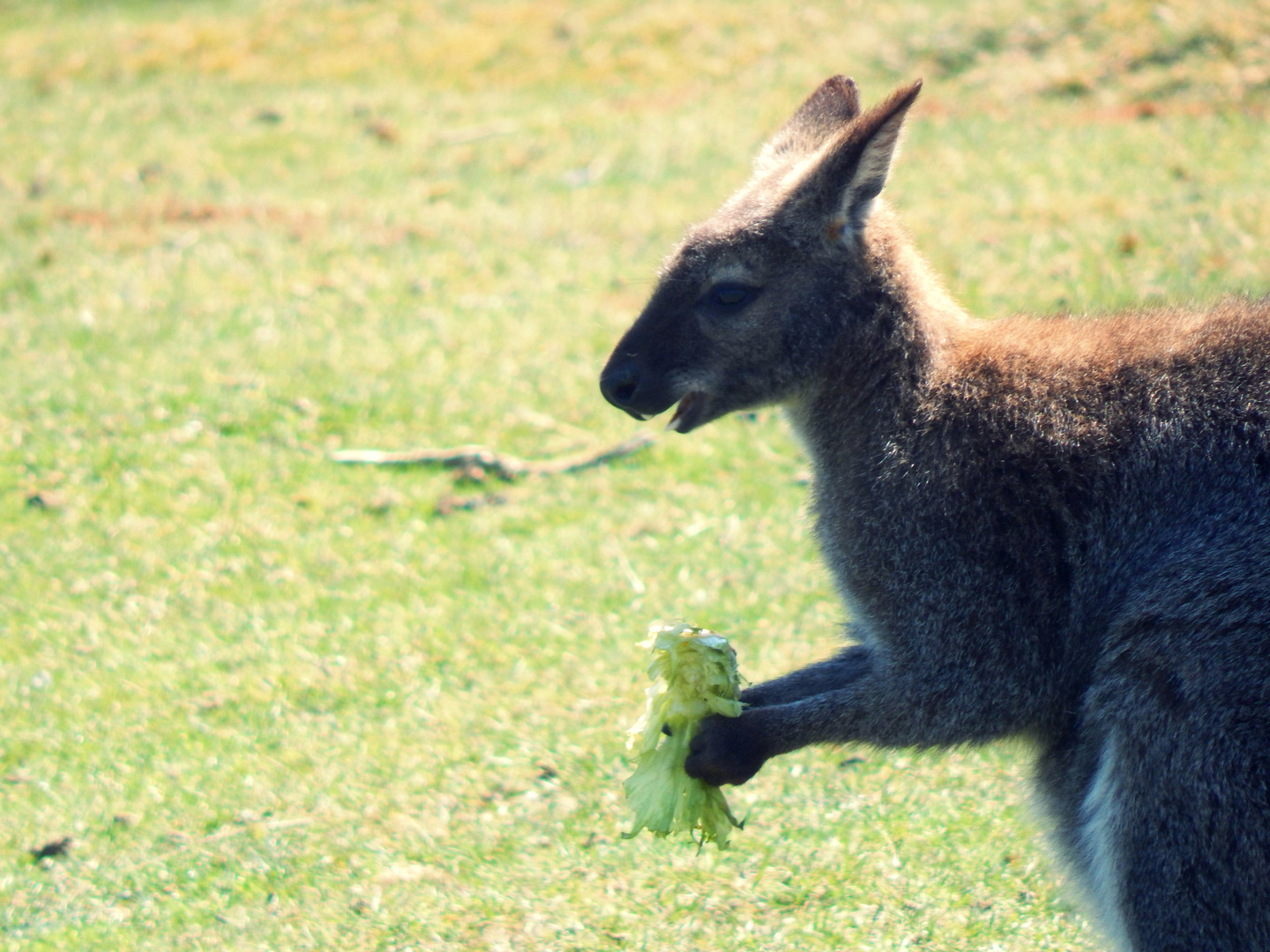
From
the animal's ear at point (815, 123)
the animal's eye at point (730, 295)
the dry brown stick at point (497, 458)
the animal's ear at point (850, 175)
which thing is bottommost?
the dry brown stick at point (497, 458)

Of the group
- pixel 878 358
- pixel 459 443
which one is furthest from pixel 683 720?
pixel 459 443

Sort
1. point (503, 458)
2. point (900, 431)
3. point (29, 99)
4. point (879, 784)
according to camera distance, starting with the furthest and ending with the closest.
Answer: point (29, 99) < point (503, 458) < point (879, 784) < point (900, 431)

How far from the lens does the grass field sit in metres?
4.33

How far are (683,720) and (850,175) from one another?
1.51 meters

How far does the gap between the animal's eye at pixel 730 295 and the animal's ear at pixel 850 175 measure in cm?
26

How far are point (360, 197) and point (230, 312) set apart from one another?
2292 millimetres

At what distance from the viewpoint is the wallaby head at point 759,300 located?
3.88 meters

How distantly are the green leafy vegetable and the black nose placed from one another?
675 millimetres

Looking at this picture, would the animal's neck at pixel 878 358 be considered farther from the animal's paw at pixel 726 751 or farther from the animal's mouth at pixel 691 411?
the animal's paw at pixel 726 751

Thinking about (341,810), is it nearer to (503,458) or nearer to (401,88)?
(503,458)

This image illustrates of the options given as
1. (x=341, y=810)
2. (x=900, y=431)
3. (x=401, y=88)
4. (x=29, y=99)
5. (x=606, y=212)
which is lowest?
(x=29, y=99)

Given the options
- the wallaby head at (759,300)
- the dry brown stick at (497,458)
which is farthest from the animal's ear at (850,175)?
the dry brown stick at (497,458)

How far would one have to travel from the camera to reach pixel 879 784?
4625 mm

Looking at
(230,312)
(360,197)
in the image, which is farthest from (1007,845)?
(360,197)
